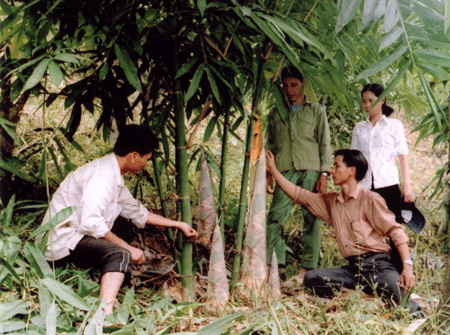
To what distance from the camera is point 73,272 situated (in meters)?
1.97

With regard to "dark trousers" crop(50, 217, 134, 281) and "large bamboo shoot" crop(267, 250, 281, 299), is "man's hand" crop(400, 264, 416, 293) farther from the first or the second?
"dark trousers" crop(50, 217, 134, 281)

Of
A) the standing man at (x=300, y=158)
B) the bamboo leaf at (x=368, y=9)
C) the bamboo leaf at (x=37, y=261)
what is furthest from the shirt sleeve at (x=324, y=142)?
the bamboo leaf at (x=37, y=261)

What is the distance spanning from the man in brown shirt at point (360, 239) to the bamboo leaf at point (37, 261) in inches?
47.9

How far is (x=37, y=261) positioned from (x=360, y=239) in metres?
1.49

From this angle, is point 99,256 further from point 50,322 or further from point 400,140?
point 400,140

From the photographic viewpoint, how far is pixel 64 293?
5.17ft

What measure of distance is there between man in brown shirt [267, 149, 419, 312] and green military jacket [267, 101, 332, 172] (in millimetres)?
252

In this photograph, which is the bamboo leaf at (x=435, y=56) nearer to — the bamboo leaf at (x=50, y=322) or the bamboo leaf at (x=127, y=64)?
the bamboo leaf at (x=127, y=64)

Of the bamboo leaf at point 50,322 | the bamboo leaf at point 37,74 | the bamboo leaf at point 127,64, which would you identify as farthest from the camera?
the bamboo leaf at point 127,64

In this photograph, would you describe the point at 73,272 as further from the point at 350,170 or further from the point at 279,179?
the point at 350,170

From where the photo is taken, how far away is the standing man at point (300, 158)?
261 centimetres

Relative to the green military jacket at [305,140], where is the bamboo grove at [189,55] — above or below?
above

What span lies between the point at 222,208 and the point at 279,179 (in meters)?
0.38

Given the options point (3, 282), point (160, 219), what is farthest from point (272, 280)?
point (3, 282)
